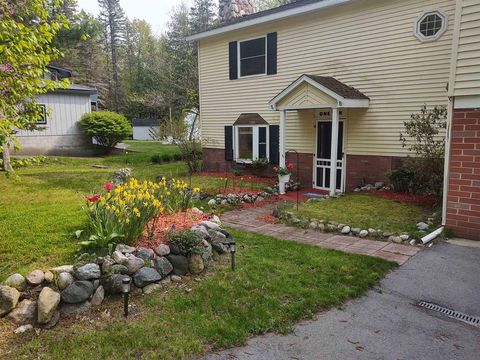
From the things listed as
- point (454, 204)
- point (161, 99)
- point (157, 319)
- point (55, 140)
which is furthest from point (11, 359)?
point (161, 99)

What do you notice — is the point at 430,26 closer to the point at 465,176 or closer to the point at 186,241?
the point at 465,176

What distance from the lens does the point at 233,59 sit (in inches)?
530

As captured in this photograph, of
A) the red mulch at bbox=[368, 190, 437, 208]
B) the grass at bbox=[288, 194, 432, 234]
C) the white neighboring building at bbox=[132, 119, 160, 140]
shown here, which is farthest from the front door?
the white neighboring building at bbox=[132, 119, 160, 140]

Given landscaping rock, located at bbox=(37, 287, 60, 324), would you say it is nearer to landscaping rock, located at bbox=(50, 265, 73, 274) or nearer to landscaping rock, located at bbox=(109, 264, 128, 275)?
landscaping rock, located at bbox=(50, 265, 73, 274)

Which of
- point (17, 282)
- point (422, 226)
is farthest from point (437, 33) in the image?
point (17, 282)

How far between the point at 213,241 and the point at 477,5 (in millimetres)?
5496

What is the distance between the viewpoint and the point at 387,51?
956cm

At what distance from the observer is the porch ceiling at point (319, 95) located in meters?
9.46

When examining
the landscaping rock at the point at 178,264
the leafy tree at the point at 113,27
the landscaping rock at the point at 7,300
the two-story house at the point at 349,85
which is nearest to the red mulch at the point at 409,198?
the two-story house at the point at 349,85

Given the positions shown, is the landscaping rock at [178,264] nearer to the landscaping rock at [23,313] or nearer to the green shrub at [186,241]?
the green shrub at [186,241]

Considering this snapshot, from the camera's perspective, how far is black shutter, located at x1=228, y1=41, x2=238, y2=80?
1336cm

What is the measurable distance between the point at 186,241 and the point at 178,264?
0.30 metres

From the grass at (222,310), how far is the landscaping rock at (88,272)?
1.19 feet

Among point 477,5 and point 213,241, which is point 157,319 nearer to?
point 213,241
